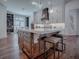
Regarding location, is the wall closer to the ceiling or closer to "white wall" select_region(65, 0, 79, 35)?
"white wall" select_region(65, 0, 79, 35)

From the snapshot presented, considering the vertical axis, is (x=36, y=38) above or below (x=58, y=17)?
below

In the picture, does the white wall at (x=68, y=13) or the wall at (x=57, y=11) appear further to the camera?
the white wall at (x=68, y=13)

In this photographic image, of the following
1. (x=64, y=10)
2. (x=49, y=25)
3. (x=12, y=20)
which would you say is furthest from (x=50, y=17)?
(x=12, y=20)

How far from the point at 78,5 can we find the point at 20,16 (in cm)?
802

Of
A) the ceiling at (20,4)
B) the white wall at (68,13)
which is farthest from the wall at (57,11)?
the ceiling at (20,4)

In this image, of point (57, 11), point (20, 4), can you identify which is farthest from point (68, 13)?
point (20, 4)

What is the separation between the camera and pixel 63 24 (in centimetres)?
654

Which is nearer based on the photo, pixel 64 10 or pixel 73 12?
pixel 64 10

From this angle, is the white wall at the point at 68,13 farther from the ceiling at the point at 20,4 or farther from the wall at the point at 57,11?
the ceiling at the point at 20,4

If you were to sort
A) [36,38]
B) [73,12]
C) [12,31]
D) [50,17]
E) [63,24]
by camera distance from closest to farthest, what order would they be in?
[36,38] → [63,24] → [50,17] → [73,12] → [12,31]

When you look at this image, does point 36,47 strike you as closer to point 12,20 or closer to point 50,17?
point 50,17

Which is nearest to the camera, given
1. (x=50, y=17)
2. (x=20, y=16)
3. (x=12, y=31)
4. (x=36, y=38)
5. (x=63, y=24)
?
(x=36, y=38)

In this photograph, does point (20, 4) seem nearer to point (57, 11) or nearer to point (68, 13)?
point (57, 11)

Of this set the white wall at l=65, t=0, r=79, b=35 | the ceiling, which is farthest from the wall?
the ceiling
